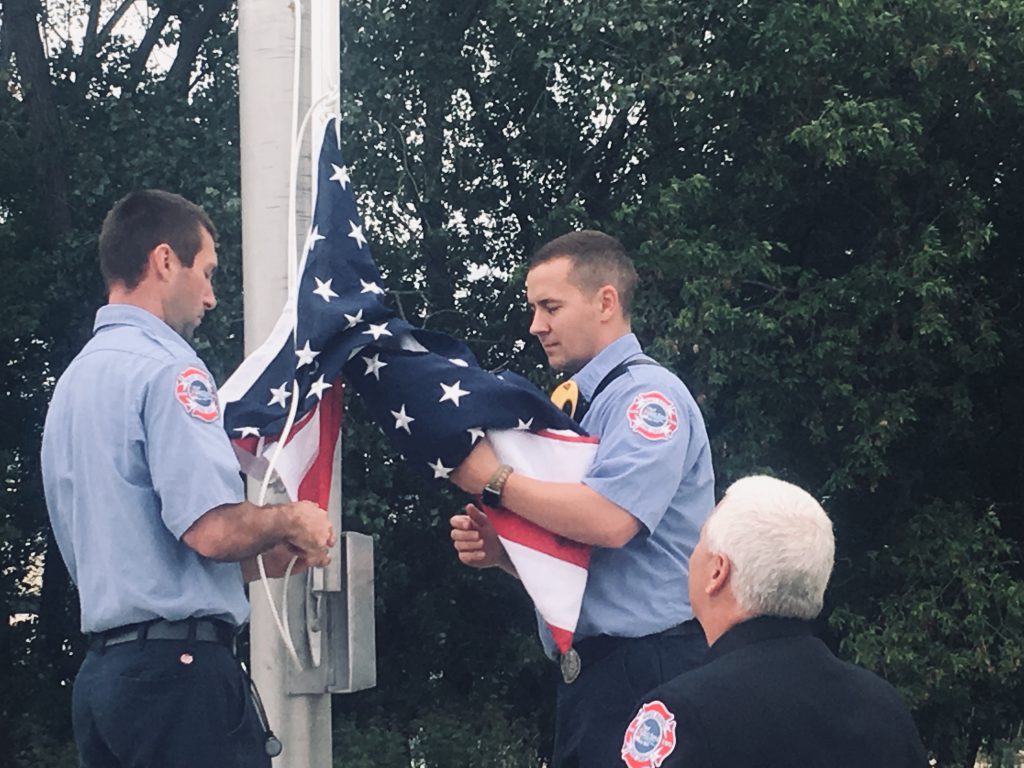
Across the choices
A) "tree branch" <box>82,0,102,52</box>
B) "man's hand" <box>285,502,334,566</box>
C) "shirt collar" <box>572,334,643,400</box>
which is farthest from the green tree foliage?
"man's hand" <box>285,502,334,566</box>

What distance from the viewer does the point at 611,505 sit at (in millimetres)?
3723

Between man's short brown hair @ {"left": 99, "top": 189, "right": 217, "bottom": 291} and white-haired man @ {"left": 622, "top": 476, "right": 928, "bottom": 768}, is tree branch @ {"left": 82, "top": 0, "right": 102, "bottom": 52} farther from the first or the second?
white-haired man @ {"left": 622, "top": 476, "right": 928, "bottom": 768}

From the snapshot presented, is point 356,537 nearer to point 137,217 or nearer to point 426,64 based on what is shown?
point 137,217

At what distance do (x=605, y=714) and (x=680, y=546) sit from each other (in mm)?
462

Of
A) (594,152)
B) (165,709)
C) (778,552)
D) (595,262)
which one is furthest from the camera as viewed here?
(594,152)

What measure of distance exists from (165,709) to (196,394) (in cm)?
69

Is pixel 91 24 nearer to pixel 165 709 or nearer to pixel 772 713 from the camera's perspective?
pixel 165 709

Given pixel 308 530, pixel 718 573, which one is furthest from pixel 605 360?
pixel 718 573

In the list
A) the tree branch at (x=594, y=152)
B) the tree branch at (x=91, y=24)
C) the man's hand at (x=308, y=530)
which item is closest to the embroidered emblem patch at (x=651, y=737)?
the man's hand at (x=308, y=530)

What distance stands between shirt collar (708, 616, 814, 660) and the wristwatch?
45.6 inches

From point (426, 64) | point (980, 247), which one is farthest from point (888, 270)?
point (426, 64)

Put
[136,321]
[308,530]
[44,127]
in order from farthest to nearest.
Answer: [44,127] → [136,321] → [308,530]

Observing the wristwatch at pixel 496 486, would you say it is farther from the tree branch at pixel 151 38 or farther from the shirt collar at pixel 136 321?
the tree branch at pixel 151 38

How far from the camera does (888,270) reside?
1273 cm
